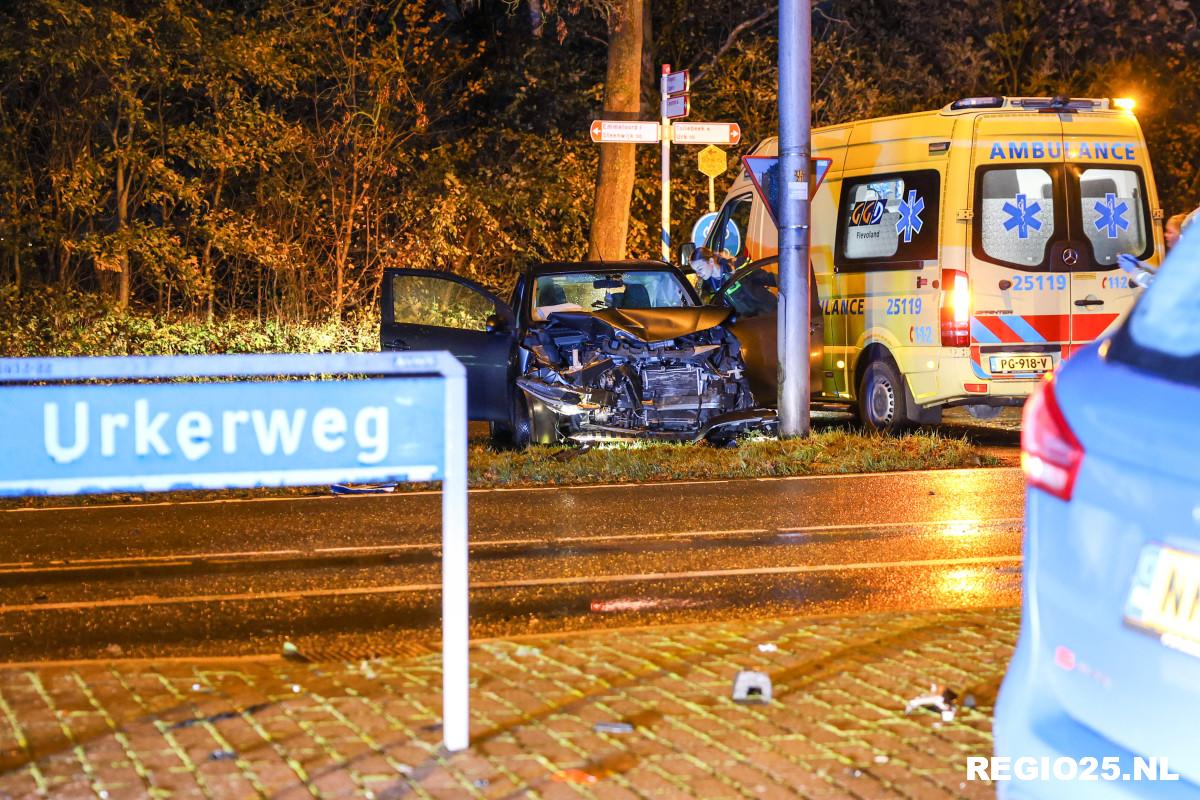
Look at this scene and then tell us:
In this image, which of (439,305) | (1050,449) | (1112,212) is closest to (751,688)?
(1050,449)

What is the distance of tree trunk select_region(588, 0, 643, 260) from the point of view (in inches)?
818

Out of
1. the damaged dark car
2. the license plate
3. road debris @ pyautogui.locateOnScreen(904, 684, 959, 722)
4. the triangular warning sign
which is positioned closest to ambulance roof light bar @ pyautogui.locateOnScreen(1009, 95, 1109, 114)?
the triangular warning sign

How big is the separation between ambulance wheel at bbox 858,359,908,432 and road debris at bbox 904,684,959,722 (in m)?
8.86

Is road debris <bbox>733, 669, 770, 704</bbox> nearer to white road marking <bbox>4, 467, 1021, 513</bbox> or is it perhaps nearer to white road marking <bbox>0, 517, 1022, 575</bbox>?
white road marking <bbox>0, 517, 1022, 575</bbox>

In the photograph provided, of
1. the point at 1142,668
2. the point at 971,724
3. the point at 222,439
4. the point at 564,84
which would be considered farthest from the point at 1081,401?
the point at 564,84

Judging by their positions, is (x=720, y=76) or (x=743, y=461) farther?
(x=720, y=76)

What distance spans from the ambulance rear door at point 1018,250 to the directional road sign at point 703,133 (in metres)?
4.00

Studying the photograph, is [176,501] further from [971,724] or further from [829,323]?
[971,724]

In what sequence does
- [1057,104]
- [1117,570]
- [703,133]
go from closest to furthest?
[1117,570]
[1057,104]
[703,133]

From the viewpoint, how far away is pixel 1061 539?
10.3ft

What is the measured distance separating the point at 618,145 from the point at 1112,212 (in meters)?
8.76

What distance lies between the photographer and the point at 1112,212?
45.4ft

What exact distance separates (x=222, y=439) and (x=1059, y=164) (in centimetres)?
1049

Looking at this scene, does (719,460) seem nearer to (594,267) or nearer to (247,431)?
(594,267)
